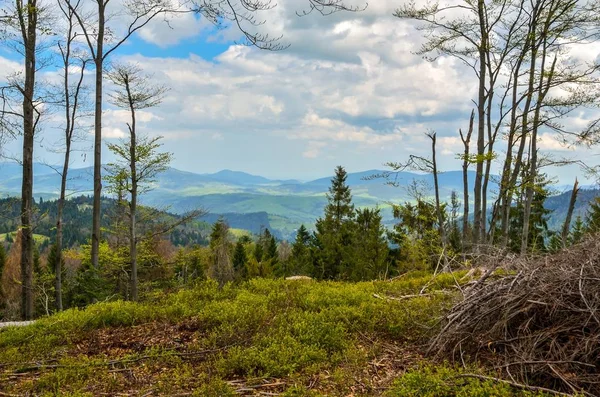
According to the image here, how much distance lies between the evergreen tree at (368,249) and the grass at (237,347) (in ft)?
73.3

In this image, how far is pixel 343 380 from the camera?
4387 mm

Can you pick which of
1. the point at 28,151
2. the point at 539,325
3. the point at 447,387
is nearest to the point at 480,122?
the point at 539,325

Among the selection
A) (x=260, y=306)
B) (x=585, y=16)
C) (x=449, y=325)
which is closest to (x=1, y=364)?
(x=260, y=306)

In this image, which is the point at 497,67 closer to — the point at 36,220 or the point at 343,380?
the point at 343,380

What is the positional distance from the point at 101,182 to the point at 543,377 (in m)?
15.3

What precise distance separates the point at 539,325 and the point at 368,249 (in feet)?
90.0

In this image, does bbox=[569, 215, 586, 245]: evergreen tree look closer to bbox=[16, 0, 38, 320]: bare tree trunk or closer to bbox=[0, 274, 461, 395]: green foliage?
bbox=[0, 274, 461, 395]: green foliage

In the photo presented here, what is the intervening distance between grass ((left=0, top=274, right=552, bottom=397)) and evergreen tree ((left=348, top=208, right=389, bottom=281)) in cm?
2233

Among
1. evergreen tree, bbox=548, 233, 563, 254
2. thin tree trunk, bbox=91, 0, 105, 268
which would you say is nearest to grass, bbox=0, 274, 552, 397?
evergreen tree, bbox=548, 233, 563, 254

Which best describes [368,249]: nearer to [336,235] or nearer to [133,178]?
[336,235]

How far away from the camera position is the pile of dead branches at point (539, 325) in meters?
4.11

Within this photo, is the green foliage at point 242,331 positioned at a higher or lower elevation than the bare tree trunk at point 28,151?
lower

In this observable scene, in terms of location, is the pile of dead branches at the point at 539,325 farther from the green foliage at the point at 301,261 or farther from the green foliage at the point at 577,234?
the green foliage at the point at 301,261

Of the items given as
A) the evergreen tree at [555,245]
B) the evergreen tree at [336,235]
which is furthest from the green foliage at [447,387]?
the evergreen tree at [336,235]
